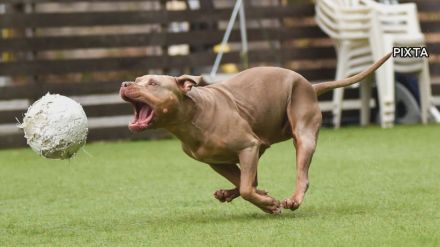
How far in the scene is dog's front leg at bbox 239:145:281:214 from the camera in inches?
180

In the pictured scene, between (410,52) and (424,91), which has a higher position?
(410,52)

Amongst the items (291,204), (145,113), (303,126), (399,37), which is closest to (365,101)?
(399,37)

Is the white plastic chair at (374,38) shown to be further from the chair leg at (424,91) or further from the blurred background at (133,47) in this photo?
the blurred background at (133,47)

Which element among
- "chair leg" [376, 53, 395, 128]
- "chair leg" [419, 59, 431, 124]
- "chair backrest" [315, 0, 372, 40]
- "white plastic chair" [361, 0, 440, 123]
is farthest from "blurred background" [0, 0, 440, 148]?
"chair leg" [376, 53, 395, 128]

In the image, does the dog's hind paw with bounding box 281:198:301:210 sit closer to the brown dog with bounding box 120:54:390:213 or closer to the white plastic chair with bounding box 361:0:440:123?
the brown dog with bounding box 120:54:390:213

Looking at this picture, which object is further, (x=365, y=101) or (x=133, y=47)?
(x=365, y=101)

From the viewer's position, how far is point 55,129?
15.4ft

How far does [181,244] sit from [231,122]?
2.79ft

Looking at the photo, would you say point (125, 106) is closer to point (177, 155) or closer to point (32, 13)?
point (32, 13)

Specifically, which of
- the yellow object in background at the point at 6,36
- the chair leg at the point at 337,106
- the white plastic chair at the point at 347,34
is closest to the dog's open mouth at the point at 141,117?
the white plastic chair at the point at 347,34

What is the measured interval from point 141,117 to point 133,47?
241 inches

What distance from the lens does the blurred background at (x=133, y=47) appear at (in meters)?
10.1

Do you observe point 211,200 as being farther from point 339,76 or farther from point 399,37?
point 339,76

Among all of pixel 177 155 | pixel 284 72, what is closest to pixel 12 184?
pixel 177 155
